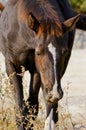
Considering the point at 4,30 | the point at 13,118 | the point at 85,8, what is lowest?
the point at 85,8

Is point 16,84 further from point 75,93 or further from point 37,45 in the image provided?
point 75,93

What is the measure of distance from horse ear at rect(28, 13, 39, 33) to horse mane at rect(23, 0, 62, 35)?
0.04m

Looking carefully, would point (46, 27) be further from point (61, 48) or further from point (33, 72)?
point (33, 72)

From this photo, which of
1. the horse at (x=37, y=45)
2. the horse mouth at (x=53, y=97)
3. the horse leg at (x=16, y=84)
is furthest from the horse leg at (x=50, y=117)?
the horse mouth at (x=53, y=97)

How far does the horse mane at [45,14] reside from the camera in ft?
18.0

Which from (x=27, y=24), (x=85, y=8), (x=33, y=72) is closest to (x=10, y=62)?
(x=33, y=72)

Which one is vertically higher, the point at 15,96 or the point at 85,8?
the point at 15,96

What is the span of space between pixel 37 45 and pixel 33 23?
200mm

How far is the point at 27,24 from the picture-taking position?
5742 mm

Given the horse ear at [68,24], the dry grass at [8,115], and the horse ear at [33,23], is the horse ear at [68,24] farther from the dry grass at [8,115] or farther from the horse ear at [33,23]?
the dry grass at [8,115]

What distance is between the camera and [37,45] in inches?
216

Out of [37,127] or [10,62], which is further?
[10,62]

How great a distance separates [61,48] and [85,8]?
13271mm

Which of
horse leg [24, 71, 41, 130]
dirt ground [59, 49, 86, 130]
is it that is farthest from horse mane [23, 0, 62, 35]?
A: horse leg [24, 71, 41, 130]
